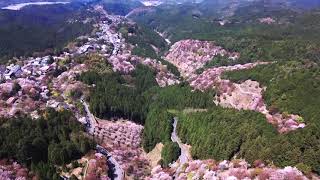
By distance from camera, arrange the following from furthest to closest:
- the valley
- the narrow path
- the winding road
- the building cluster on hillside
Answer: the building cluster on hillside < the narrow path < the winding road < the valley

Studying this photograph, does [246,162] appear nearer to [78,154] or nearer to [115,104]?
[78,154]

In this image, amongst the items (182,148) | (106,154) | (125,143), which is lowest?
(125,143)

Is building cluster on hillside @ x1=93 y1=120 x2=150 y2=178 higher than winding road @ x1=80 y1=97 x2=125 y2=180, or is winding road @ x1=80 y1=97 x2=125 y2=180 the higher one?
winding road @ x1=80 y1=97 x2=125 y2=180

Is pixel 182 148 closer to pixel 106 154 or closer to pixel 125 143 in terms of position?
pixel 125 143

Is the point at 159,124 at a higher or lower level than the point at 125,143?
higher

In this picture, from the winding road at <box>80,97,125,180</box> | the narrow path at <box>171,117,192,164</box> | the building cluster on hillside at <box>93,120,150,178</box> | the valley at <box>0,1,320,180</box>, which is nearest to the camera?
the valley at <box>0,1,320,180</box>

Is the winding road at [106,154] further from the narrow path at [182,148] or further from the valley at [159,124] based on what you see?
the narrow path at [182,148]

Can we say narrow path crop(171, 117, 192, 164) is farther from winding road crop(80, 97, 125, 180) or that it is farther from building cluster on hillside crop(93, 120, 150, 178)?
winding road crop(80, 97, 125, 180)

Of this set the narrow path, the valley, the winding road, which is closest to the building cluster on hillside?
the valley

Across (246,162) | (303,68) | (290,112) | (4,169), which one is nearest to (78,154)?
(4,169)

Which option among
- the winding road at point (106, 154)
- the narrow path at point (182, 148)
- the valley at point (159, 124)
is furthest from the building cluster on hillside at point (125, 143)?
the narrow path at point (182, 148)

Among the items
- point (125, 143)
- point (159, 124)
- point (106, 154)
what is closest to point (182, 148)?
point (159, 124)
